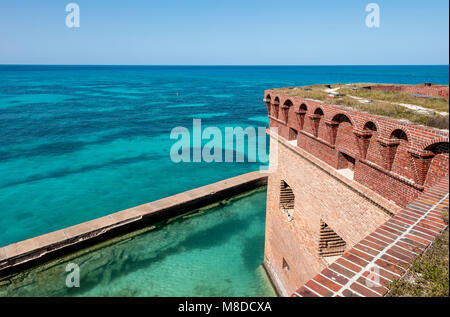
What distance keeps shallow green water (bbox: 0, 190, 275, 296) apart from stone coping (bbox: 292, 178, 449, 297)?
969cm

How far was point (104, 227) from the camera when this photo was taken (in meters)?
15.0

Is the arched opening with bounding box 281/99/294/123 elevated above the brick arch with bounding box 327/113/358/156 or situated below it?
above

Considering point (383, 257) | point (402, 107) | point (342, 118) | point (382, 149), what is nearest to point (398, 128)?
point (382, 149)

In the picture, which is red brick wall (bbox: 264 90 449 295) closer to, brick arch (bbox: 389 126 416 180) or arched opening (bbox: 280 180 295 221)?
brick arch (bbox: 389 126 416 180)

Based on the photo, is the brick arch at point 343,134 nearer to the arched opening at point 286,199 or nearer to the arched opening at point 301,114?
the arched opening at point 301,114

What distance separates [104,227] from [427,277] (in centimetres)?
1503

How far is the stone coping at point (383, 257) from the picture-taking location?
8.63ft

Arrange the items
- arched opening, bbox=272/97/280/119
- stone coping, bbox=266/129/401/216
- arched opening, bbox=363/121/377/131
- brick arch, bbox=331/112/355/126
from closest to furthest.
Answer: stone coping, bbox=266/129/401/216 → arched opening, bbox=363/121/377/131 → brick arch, bbox=331/112/355/126 → arched opening, bbox=272/97/280/119

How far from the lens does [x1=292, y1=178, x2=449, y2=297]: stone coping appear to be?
104 inches

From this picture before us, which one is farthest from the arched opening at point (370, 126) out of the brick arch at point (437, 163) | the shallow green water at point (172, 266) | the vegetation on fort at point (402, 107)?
the shallow green water at point (172, 266)

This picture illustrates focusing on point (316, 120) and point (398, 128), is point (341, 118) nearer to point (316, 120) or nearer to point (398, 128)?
point (316, 120)

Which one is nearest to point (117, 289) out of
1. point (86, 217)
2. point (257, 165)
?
point (86, 217)

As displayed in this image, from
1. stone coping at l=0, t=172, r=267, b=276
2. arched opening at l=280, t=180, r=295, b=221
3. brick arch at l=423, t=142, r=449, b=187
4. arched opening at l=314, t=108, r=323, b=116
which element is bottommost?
stone coping at l=0, t=172, r=267, b=276

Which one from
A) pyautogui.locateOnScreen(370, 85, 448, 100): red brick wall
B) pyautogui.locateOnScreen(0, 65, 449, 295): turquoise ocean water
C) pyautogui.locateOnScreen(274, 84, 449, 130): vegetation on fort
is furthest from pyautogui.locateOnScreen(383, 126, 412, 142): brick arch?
pyautogui.locateOnScreen(0, 65, 449, 295): turquoise ocean water
